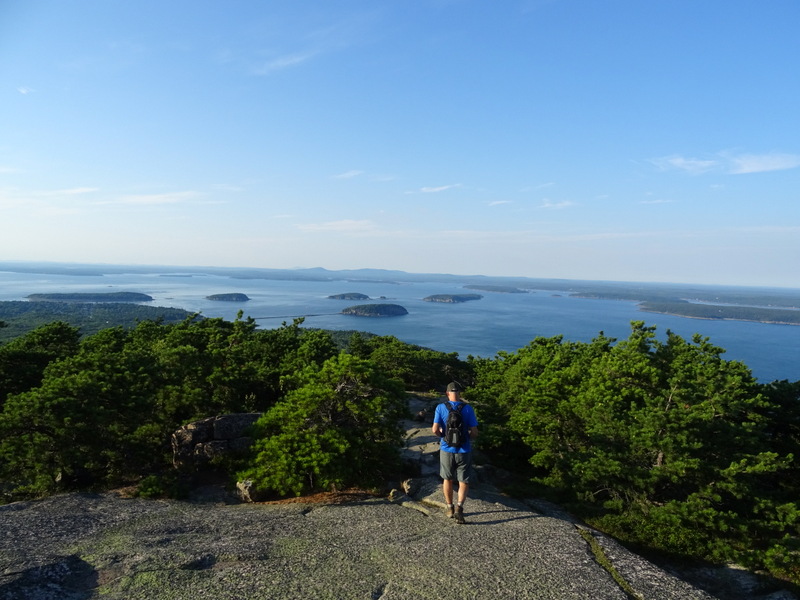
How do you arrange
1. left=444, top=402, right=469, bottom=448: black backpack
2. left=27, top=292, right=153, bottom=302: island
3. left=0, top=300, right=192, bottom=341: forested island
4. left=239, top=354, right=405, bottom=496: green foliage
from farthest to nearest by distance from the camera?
left=27, top=292, right=153, bottom=302: island, left=0, top=300, right=192, bottom=341: forested island, left=239, top=354, right=405, bottom=496: green foliage, left=444, top=402, right=469, bottom=448: black backpack

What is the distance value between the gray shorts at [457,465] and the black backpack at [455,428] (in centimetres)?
34

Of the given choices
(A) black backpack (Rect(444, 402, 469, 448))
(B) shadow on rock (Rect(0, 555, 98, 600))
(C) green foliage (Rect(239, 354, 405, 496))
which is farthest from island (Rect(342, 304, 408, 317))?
(B) shadow on rock (Rect(0, 555, 98, 600))

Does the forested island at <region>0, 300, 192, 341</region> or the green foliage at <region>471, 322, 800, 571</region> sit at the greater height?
the green foliage at <region>471, 322, 800, 571</region>

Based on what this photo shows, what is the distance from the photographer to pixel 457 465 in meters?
9.75

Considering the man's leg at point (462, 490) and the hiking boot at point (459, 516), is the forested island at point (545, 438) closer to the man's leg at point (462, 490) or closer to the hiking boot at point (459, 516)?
the hiking boot at point (459, 516)

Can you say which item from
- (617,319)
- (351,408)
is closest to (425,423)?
(351,408)

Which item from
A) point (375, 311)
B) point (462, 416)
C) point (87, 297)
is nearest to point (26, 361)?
point (462, 416)

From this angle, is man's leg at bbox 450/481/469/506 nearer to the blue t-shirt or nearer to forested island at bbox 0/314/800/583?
the blue t-shirt

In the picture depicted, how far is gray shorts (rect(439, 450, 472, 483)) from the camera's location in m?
9.63

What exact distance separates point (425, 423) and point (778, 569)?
1384 centimetres

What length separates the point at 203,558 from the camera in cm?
795

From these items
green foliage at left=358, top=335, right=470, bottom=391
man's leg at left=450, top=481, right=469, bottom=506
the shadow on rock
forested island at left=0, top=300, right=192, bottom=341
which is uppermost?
man's leg at left=450, top=481, right=469, bottom=506

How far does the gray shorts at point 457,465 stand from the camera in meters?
9.63

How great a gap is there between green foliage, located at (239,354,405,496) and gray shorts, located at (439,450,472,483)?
360 centimetres
